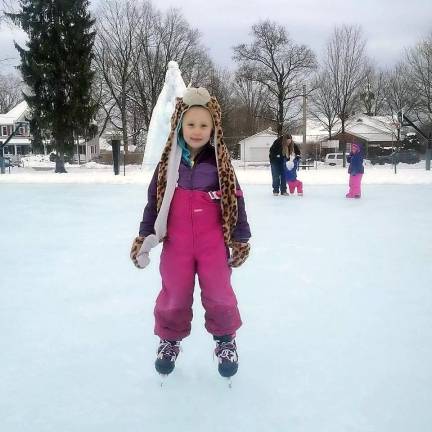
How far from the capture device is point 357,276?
3.57 m

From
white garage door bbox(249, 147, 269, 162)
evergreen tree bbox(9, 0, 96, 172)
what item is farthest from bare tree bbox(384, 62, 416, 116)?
evergreen tree bbox(9, 0, 96, 172)

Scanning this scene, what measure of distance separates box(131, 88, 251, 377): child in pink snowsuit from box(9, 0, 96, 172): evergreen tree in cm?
2158

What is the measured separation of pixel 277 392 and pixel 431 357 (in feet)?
2.70

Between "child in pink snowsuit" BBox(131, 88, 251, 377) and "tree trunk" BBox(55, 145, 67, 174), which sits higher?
"tree trunk" BBox(55, 145, 67, 174)

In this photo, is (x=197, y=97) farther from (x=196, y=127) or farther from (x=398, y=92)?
(x=398, y=92)

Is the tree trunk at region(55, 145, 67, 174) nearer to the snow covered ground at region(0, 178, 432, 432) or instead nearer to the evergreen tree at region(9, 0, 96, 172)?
the evergreen tree at region(9, 0, 96, 172)

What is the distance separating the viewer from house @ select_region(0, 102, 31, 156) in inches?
1956

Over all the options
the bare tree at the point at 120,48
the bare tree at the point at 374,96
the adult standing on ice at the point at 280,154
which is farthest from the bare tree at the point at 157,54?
the adult standing on ice at the point at 280,154

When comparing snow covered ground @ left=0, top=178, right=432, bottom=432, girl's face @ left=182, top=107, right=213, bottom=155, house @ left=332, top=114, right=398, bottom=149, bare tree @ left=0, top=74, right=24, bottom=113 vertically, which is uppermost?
bare tree @ left=0, top=74, right=24, bottom=113

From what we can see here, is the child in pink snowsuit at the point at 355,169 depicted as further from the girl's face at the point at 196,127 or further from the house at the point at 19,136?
the house at the point at 19,136

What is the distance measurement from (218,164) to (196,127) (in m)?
0.18

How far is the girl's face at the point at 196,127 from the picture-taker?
77.4 inches

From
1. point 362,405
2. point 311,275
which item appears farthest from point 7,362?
point 311,275

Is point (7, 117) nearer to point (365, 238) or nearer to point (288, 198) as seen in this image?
point (288, 198)
